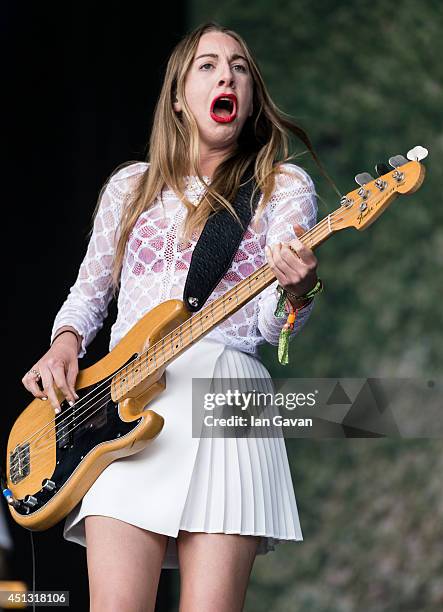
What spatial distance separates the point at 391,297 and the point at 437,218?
13.1 inches

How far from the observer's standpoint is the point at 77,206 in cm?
365

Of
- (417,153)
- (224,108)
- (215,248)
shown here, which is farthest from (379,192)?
(224,108)

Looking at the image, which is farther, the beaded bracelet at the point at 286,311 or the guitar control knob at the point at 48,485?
the guitar control knob at the point at 48,485

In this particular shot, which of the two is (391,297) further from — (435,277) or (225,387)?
(225,387)

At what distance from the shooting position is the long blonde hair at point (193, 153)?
7.51 feet

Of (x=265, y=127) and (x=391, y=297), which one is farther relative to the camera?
(x=391, y=297)

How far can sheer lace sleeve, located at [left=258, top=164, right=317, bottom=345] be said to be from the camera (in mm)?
2104

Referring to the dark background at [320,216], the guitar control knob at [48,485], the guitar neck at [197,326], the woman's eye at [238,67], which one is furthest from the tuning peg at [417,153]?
the dark background at [320,216]

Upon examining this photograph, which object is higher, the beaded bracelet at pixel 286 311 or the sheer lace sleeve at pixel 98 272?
the sheer lace sleeve at pixel 98 272

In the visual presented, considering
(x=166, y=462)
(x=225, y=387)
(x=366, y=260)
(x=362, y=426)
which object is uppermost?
(x=366, y=260)

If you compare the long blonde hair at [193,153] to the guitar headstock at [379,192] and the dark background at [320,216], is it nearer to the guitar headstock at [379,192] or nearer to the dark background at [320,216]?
the guitar headstock at [379,192]

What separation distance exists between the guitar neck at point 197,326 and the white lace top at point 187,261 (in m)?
0.09

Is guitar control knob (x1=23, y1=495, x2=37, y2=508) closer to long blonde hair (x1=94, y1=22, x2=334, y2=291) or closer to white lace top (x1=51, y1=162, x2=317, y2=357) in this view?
white lace top (x1=51, y1=162, x2=317, y2=357)

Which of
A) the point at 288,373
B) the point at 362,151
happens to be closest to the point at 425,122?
the point at 362,151
